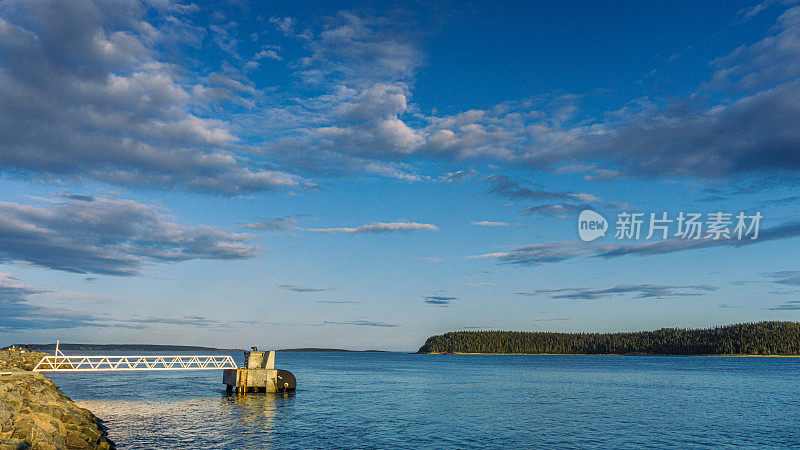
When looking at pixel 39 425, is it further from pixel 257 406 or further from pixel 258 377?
pixel 258 377

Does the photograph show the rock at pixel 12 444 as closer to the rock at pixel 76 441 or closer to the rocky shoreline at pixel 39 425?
the rocky shoreline at pixel 39 425

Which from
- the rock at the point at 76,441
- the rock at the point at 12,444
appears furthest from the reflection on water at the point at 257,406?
the rock at the point at 12,444

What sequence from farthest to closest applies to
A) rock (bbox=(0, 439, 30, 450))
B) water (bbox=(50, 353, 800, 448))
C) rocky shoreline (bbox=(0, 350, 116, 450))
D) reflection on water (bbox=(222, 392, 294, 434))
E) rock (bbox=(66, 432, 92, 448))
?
reflection on water (bbox=(222, 392, 294, 434)), water (bbox=(50, 353, 800, 448)), rock (bbox=(66, 432, 92, 448)), rocky shoreline (bbox=(0, 350, 116, 450)), rock (bbox=(0, 439, 30, 450))

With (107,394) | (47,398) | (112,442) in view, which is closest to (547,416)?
(112,442)

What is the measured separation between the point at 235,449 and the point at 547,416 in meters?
32.6

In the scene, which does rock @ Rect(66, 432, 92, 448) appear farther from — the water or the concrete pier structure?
the concrete pier structure

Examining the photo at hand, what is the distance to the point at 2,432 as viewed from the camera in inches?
1043

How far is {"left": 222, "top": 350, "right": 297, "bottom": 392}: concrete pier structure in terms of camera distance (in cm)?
7250

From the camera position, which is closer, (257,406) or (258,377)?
(257,406)

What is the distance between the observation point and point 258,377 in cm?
7344

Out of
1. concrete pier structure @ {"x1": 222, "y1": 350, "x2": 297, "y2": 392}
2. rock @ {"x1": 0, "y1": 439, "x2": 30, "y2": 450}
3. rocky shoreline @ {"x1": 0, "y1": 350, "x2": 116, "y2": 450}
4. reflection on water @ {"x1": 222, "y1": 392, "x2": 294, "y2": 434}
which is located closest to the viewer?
rock @ {"x1": 0, "y1": 439, "x2": 30, "y2": 450}

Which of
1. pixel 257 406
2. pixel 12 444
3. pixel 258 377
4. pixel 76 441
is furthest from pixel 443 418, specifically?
pixel 12 444

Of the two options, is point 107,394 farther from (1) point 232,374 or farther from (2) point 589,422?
(2) point 589,422

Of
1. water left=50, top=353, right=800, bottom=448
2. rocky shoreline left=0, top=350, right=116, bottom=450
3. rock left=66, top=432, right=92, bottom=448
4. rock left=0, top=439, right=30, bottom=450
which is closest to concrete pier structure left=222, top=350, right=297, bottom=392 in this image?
water left=50, top=353, right=800, bottom=448
